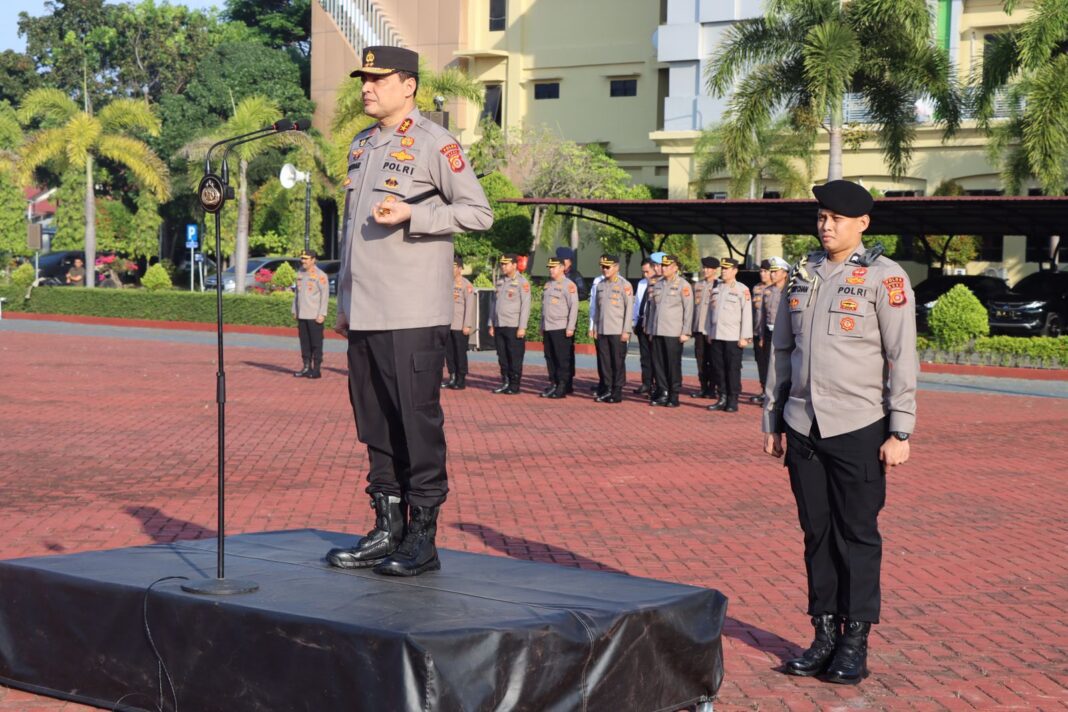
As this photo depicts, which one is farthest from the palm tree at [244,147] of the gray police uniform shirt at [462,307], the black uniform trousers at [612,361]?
the black uniform trousers at [612,361]

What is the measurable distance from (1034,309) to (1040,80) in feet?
14.6

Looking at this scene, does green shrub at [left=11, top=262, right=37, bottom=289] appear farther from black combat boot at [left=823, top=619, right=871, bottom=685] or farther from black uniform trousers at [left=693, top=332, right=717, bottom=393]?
black combat boot at [left=823, top=619, right=871, bottom=685]

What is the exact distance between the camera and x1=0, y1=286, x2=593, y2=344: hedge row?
32.9m

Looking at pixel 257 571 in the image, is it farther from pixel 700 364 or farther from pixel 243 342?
pixel 243 342

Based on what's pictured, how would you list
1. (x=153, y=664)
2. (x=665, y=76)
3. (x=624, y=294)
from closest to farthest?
(x=153, y=664) < (x=624, y=294) < (x=665, y=76)

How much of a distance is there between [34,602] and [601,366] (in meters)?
13.5

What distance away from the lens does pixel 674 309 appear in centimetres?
1792

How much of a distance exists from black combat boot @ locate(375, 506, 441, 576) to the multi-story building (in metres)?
32.5

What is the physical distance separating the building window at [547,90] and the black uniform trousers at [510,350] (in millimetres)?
29709

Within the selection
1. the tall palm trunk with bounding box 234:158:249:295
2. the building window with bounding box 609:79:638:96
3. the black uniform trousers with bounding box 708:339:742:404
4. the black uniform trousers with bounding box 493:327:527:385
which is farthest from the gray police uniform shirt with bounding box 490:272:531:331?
the building window with bounding box 609:79:638:96

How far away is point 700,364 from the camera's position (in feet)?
62.5

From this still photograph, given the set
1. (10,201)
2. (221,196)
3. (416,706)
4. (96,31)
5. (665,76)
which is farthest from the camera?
(96,31)

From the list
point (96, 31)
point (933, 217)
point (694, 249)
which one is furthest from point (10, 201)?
point (933, 217)

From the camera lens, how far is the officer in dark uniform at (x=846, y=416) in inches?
217
